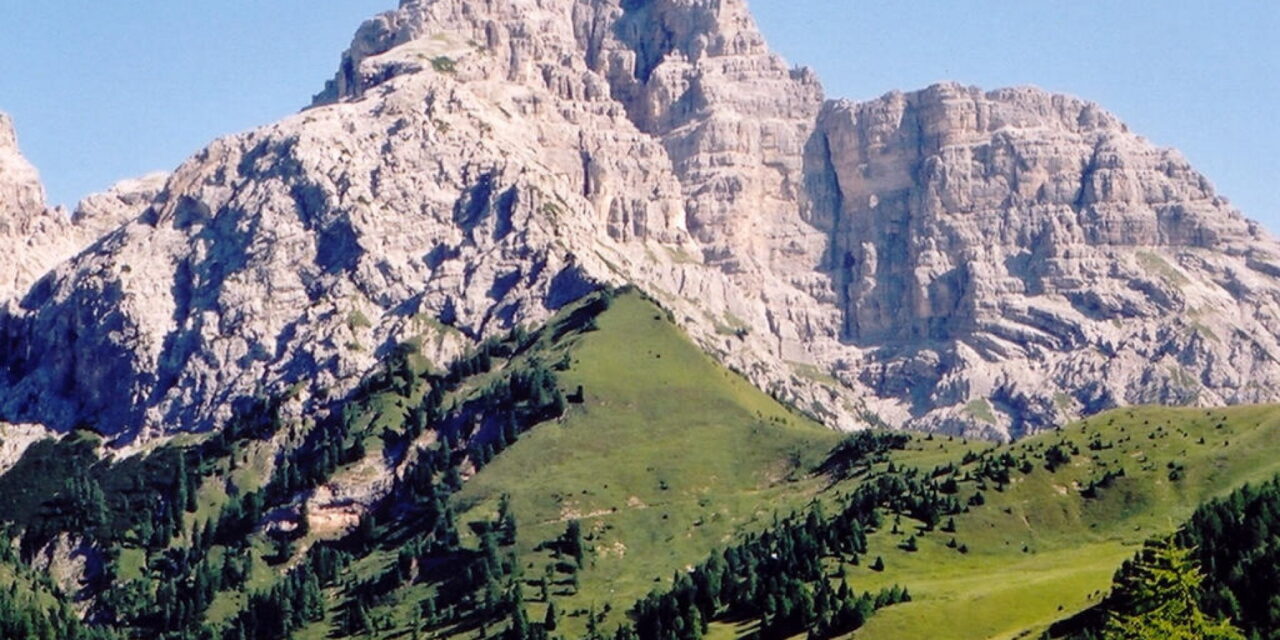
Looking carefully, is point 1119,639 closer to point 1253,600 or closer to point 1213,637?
point 1213,637

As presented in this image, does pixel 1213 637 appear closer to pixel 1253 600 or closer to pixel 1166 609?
pixel 1166 609

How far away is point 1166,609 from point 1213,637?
10.7ft

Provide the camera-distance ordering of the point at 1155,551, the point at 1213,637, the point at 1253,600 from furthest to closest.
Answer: the point at 1253,600, the point at 1155,551, the point at 1213,637

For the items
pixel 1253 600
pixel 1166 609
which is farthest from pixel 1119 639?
pixel 1253 600

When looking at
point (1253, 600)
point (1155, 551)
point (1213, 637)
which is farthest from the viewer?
point (1253, 600)

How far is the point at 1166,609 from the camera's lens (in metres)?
106

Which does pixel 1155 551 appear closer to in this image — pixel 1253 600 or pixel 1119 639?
pixel 1119 639

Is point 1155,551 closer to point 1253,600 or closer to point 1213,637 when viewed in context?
point 1213,637

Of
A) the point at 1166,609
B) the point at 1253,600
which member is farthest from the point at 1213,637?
the point at 1253,600

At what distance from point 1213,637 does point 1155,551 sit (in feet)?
29.6

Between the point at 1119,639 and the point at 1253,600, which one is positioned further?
the point at 1253,600

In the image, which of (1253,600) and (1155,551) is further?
(1253,600)

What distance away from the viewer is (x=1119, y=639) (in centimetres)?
11075

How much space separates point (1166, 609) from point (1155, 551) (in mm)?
6894
